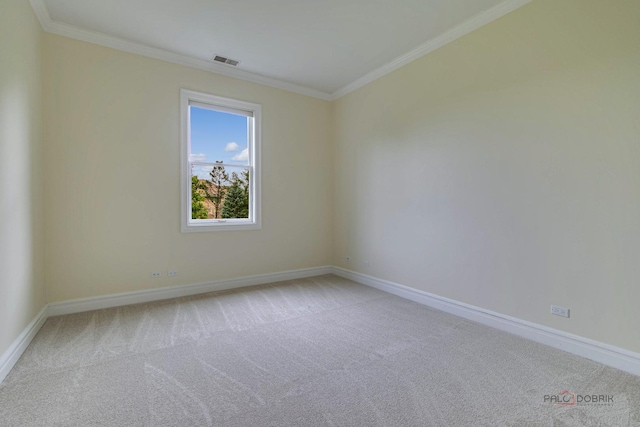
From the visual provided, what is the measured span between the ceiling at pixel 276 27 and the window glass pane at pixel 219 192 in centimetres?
139

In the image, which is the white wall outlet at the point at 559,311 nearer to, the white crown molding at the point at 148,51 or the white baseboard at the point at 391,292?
the white baseboard at the point at 391,292

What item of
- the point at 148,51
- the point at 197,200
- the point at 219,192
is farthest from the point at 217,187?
the point at 148,51

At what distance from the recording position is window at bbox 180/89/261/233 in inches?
155

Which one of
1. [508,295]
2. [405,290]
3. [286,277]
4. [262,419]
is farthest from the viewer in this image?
[286,277]

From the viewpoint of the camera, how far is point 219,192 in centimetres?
423

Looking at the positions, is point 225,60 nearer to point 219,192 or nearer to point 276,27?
point 276,27

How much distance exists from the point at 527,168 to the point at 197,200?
3.83 m

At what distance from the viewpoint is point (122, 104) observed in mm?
3457

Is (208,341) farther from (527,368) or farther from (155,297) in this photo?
(527,368)

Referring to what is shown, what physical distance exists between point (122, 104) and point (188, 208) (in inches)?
55.7

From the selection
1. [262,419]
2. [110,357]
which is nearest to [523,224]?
[262,419]

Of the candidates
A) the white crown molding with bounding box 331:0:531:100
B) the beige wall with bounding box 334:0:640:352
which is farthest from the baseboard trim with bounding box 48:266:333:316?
the white crown molding with bounding box 331:0:531:100

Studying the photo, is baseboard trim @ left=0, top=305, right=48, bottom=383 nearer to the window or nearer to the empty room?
the empty room

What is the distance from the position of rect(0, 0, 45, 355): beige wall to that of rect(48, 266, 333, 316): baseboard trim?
0.27 m
